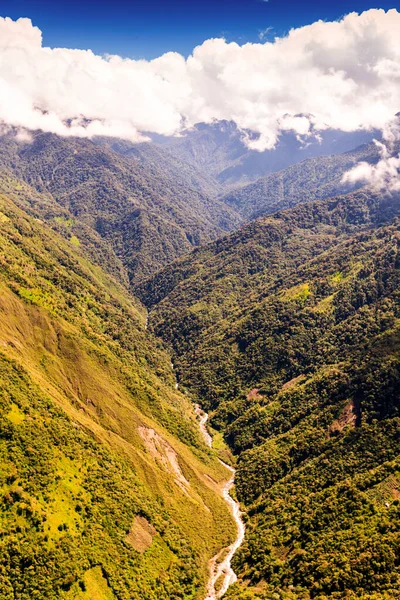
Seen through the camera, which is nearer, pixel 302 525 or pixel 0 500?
pixel 0 500

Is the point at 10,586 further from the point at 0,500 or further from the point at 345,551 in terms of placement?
the point at 345,551

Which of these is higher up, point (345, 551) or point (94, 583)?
point (94, 583)

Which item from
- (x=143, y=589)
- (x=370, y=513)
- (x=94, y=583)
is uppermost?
(x=94, y=583)

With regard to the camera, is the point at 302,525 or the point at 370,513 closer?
the point at 370,513

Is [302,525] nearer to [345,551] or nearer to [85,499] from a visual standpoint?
[345,551]

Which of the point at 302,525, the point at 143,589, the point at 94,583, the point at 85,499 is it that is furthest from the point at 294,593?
the point at 85,499

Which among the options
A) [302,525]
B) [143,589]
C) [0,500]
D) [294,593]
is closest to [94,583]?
[143,589]

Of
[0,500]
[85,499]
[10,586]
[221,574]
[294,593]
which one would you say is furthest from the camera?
[221,574]

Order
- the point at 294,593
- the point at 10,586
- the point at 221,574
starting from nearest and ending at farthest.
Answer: the point at 10,586, the point at 294,593, the point at 221,574

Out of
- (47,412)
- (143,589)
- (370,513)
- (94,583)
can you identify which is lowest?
(370,513)
